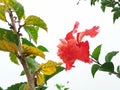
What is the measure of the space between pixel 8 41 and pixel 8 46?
2 cm

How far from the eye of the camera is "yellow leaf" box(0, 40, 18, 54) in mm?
916

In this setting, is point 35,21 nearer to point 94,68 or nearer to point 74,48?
point 74,48

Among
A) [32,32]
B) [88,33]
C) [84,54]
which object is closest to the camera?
[84,54]

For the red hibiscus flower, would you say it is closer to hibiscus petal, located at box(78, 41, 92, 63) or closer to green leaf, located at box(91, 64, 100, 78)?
hibiscus petal, located at box(78, 41, 92, 63)

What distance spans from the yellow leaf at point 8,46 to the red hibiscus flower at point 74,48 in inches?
4.9

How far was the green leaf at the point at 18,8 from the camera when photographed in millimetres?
1008

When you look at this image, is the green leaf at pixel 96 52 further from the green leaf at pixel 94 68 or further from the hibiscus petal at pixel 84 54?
the hibiscus petal at pixel 84 54

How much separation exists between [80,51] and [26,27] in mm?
364

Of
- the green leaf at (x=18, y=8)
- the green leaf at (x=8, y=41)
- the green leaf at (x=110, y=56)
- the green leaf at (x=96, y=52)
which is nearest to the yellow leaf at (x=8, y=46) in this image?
the green leaf at (x=8, y=41)

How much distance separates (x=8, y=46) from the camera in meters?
0.93

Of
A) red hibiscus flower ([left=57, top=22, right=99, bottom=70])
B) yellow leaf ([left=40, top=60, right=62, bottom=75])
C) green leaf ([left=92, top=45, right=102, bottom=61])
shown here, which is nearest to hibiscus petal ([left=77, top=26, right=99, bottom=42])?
red hibiscus flower ([left=57, top=22, right=99, bottom=70])

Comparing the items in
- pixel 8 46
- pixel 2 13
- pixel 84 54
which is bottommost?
pixel 84 54

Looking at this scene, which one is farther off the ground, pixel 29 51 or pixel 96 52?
→ pixel 96 52

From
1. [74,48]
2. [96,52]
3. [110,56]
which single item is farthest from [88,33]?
[110,56]
